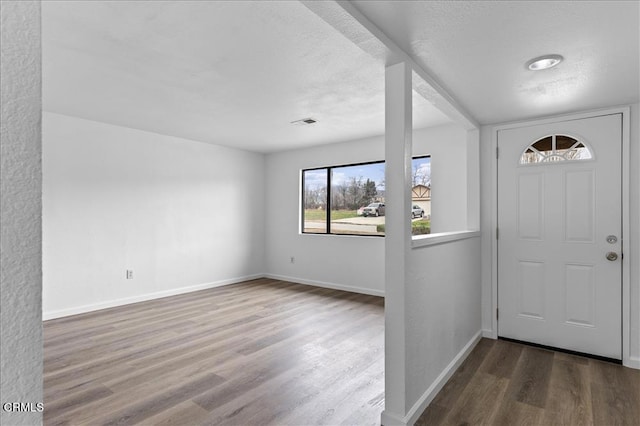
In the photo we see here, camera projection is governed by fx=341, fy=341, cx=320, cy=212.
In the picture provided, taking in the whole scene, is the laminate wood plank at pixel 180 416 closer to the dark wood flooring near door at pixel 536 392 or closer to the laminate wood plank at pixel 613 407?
the dark wood flooring near door at pixel 536 392

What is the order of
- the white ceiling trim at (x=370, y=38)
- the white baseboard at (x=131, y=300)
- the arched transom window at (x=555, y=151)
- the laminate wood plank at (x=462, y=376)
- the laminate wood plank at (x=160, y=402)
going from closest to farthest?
1. the white ceiling trim at (x=370, y=38)
2. the laminate wood plank at (x=160, y=402)
3. the laminate wood plank at (x=462, y=376)
4. the arched transom window at (x=555, y=151)
5. the white baseboard at (x=131, y=300)

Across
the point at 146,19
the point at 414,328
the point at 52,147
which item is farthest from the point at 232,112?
the point at 414,328

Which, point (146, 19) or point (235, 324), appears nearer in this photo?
point (146, 19)

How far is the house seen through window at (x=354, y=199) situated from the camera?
4898 mm

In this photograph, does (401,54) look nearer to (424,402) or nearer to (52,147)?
(424,402)

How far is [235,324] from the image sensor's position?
3.85m

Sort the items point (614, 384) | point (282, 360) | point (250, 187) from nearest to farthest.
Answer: point (614, 384) < point (282, 360) < point (250, 187)

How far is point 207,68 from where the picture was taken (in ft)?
9.03

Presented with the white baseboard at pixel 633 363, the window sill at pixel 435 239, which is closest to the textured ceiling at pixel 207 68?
the window sill at pixel 435 239

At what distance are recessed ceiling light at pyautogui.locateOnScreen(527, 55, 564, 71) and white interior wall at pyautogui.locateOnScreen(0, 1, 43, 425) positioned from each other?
8.12ft

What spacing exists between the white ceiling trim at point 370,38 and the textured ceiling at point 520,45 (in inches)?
1.5

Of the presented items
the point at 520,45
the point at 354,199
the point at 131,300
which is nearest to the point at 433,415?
the point at 520,45

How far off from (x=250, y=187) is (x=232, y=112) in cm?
263

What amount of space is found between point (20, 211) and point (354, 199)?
5195mm
